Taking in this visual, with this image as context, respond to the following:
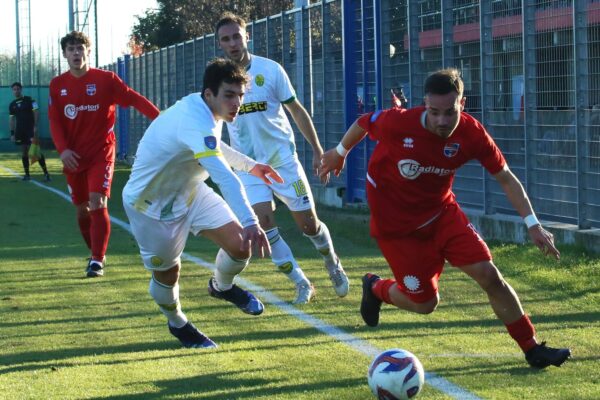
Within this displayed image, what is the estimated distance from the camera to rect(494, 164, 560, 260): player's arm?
6.56 m

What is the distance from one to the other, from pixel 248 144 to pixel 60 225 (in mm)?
8074

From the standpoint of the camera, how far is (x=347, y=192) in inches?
747

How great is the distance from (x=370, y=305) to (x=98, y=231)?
14.1ft

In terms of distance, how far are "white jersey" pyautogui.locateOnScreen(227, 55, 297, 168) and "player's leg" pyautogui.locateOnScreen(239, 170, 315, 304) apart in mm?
219

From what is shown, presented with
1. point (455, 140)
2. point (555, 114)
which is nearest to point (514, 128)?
point (555, 114)

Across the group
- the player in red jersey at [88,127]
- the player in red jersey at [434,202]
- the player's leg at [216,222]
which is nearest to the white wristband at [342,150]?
the player in red jersey at [434,202]

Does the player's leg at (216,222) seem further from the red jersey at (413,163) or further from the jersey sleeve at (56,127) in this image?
the jersey sleeve at (56,127)

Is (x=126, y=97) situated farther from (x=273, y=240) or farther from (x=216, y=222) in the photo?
(x=216, y=222)

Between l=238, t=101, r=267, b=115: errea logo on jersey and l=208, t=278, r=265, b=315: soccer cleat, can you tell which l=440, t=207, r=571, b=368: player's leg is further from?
l=238, t=101, r=267, b=115: errea logo on jersey

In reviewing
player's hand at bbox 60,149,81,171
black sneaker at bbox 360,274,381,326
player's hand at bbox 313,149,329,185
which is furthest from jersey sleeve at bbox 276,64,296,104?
player's hand at bbox 60,149,81,171

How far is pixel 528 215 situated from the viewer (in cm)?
667

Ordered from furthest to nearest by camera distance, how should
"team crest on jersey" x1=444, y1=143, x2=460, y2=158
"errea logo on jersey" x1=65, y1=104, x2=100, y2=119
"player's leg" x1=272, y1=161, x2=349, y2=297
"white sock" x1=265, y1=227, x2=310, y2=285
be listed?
"errea logo on jersey" x1=65, y1=104, x2=100, y2=119
"player's leg" x1=272, y1=161, x2=349, y2=297
"white sock" x1=265, y1=227, x2=310, y2=285
"team crest on jersey" x1=444, y1=143, x2=460, y2=158

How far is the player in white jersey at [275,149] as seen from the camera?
9.30m

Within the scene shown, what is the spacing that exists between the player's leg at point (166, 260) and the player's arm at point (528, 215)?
6.77ft
